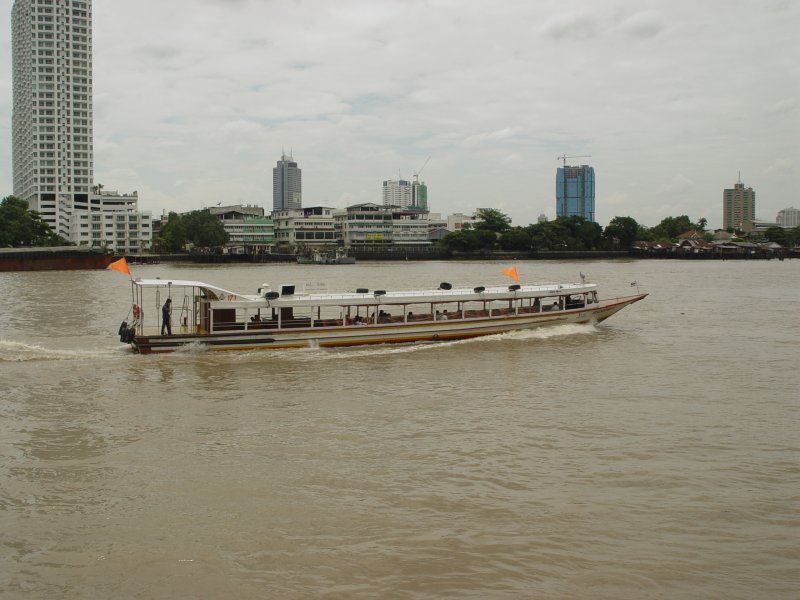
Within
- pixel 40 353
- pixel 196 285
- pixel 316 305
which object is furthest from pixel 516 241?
pixel 40 353

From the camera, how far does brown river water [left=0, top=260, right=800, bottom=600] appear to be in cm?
783

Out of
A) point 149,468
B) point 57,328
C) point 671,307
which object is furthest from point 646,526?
point 671,307

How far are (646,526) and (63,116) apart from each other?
137 meters

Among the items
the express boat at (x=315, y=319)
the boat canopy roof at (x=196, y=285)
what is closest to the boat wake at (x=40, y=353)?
the express boat at (x=315, y=319)

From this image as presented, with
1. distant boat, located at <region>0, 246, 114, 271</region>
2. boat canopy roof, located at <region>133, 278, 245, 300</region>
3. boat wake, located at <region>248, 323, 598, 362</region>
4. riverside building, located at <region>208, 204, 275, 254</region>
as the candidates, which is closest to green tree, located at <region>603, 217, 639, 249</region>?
riverside building, located at <region>208, 204, 275, 254</region>

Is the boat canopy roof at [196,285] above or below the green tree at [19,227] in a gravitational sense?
below

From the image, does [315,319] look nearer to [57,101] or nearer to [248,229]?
[248,229]

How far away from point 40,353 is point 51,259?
58337 millimetres

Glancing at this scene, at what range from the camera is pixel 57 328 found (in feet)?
86.9

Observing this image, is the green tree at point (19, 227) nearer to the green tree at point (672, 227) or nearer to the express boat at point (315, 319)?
the express boat at point (315, 319)

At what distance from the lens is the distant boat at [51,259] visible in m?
70.9

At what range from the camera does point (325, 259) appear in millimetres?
98125

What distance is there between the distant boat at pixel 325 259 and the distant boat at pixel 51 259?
91.0 ft

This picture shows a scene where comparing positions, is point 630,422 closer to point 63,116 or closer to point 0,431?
point 0,431
